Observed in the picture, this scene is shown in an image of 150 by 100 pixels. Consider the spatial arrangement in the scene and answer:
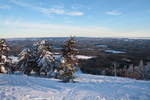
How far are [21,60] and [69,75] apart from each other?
38.0 ft

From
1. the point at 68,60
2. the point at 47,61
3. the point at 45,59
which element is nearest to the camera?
the point at 68,60

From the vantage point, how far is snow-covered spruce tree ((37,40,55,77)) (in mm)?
26422

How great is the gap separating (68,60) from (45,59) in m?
4.94

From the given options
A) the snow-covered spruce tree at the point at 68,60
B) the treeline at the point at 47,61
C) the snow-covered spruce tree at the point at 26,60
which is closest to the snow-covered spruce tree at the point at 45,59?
the treeline at the point at 47,61

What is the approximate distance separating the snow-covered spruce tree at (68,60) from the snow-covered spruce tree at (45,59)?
3478mm

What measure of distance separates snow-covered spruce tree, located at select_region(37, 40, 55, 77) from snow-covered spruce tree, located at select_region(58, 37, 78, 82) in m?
3.48

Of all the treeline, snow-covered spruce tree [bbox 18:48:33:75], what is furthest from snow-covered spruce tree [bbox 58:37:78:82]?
snow-covered spruce tree [bbox 18:48:33:75]

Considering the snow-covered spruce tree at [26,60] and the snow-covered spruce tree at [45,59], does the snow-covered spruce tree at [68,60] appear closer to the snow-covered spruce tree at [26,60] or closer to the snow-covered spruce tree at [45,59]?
the snow-covered spruce tree at [45,59]

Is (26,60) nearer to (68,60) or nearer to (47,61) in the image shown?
(47,61)

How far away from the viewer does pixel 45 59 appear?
1037 inches

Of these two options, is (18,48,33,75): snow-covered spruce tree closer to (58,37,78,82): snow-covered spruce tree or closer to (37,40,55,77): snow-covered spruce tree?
(37,40,55,77): snow-covered spruce tree

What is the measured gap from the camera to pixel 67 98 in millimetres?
10664

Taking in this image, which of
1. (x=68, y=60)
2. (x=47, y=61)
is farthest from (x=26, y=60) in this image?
(x=68, y=60)

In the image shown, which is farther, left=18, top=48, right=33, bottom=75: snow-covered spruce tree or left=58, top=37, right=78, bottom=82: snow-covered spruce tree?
left=18, top=48, right=33, bottom=75: snow-covered spruce tree
